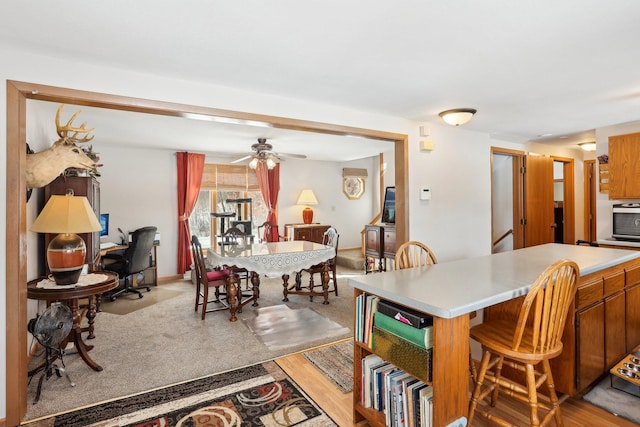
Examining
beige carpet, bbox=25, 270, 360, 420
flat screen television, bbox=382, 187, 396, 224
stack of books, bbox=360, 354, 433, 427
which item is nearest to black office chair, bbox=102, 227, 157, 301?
beige carpet, bbox=25, 270, 360, 420

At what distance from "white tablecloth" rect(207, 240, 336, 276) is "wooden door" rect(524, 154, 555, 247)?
322 centimetres

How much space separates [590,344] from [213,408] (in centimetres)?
246

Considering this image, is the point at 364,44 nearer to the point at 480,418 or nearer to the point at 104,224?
the point at 480,418

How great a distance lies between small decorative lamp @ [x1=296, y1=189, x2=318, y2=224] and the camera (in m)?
7.14

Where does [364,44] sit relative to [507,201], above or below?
above

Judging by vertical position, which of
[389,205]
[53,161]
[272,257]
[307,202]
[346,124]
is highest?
[346,124]

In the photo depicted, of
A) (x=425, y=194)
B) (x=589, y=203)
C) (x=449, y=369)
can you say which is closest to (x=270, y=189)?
(x=425, y=194)

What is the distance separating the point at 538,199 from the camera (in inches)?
208

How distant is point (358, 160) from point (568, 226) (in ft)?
14.4

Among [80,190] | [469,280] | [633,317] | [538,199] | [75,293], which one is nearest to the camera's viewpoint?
[469,280]

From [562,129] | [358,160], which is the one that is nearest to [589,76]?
[562,129]

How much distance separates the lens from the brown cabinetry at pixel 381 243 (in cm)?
524

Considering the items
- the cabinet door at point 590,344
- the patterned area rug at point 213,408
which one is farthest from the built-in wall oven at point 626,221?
the patterned area rug at point 213,408

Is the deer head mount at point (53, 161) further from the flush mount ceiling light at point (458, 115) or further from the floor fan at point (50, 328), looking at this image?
the flush mount ceiling light at point (458, 115)
